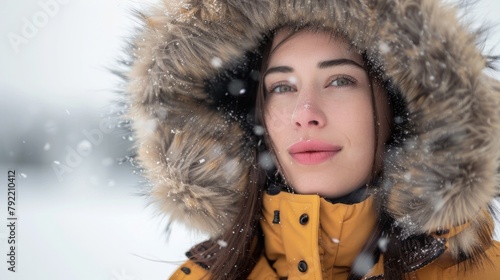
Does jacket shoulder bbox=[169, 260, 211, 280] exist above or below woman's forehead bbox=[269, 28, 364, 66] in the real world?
below

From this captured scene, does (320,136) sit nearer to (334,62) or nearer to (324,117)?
(324,117)

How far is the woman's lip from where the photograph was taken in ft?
5.71

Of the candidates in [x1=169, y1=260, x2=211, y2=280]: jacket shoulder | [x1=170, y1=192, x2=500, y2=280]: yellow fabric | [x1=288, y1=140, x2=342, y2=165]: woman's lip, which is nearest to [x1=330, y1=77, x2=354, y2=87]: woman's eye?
[x1=288, y1=140, x2=342, y2=165]: woman's lip

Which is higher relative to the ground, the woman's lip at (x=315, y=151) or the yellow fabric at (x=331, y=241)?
the woman's lip at (x=315, y=151)

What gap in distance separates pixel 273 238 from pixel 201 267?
29 centimetres

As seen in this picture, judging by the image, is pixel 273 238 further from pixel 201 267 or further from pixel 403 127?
pixel 403 127

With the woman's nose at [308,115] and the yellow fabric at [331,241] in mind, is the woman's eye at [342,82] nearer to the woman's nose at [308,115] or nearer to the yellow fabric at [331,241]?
the woman's nose at [308,115]

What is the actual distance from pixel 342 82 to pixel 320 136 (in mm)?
226

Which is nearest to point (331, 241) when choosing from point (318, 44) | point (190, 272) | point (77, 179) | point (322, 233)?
point (322, 233)

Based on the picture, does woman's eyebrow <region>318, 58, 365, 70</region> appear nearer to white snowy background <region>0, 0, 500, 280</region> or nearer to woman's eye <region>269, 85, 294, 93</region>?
woman's eye <region>269, 85, 294, 93</region>

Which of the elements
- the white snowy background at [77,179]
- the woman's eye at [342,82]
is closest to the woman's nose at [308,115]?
the woman's eye at [342,82]

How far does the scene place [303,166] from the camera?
1771mm

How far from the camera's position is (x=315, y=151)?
175cm

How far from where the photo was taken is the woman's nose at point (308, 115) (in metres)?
1.72
